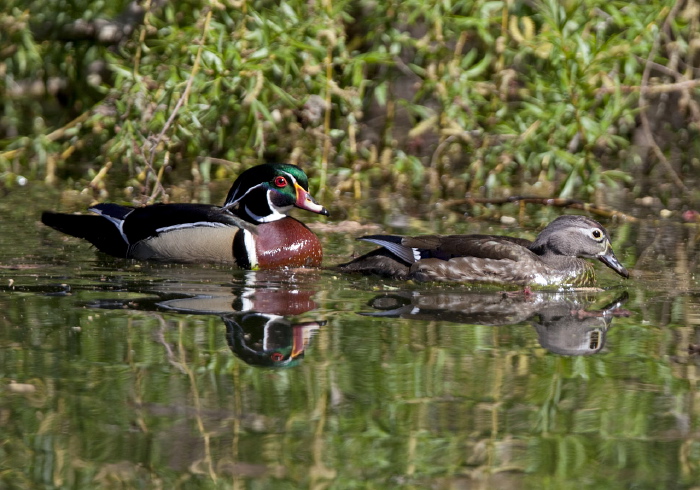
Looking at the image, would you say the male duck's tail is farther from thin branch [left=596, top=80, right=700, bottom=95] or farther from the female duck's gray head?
thin branch [left=596, top=80, right=700, bottom=95]

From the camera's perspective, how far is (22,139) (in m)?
11.1

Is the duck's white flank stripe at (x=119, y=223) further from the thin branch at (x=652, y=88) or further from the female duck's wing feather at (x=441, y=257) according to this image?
the thin branch at (x=652, y=88)

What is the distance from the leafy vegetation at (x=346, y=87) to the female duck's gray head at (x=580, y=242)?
1950 millimetres

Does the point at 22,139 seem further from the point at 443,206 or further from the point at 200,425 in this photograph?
the point at 200,425

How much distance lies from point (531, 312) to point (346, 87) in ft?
14.5

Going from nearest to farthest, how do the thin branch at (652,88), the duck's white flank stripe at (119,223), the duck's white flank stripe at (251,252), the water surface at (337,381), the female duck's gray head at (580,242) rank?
the water surface at (337,381) → the female duck's gray head at (580,242) → the duck's white flank stripe at (251,252) → the duck's white flank stripe at (119,223) → the thin branch at (652,88)

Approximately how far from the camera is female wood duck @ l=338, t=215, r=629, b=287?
8352mm

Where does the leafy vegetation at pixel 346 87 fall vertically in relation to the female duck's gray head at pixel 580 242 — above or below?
above

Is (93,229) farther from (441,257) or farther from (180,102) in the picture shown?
(441,257)

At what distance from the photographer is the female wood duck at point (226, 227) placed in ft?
28.9

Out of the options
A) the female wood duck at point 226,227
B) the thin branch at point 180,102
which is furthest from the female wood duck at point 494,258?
the thin branch at point 180,102

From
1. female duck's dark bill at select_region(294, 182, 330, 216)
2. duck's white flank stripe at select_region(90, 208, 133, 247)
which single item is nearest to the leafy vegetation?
duck's white flank stripe at select_region(90, 208, 133, 247)

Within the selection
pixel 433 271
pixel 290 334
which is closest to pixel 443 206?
pixel 433 271

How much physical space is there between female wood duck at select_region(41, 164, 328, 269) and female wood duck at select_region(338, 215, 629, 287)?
0.58 metres
